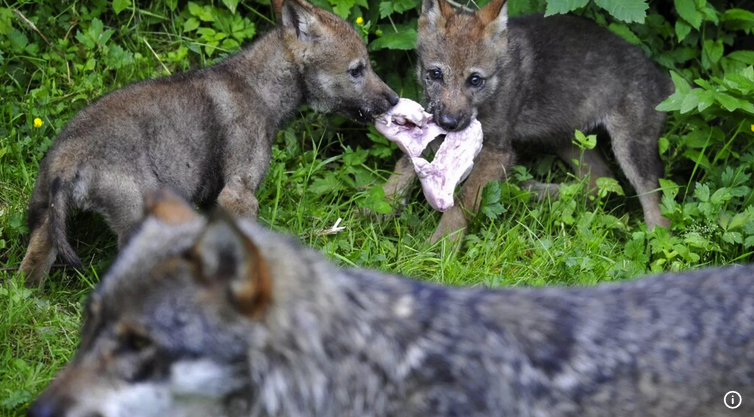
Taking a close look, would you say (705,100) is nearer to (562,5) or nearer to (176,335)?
(562,5)

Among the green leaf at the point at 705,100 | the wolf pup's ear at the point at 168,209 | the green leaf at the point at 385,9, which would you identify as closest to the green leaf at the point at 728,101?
the green leaf at the point at 705,100

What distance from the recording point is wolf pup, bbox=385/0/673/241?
18.7 ft

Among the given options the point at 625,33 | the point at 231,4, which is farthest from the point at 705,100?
the point at 231,4

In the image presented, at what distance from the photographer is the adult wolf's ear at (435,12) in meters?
5.74

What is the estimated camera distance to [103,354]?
8.14 feet

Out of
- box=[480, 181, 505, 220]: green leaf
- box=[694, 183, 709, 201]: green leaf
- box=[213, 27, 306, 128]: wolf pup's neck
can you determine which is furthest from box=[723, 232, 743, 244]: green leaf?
box=[213, 27, 306, 128]: wolf pup's neck

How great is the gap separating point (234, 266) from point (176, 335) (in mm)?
239

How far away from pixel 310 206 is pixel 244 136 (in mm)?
587

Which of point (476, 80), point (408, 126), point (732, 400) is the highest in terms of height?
point (732, 400)

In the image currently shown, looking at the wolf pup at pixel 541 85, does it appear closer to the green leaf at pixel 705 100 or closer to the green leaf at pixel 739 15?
the green leaf at pixel 739 15

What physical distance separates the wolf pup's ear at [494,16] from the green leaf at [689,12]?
1061 mm

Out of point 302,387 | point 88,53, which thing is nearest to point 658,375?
point 302,387

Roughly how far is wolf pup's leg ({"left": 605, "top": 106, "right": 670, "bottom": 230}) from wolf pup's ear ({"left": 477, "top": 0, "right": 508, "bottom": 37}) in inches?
40.4

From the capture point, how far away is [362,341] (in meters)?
2.54
